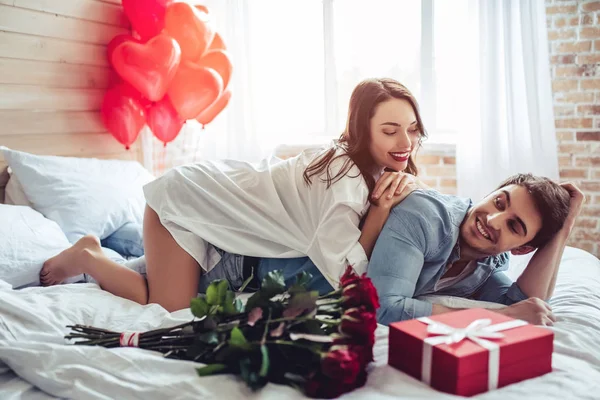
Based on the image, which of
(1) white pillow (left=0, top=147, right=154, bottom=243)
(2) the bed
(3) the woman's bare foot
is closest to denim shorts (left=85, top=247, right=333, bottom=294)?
(3) the woman's bare foot

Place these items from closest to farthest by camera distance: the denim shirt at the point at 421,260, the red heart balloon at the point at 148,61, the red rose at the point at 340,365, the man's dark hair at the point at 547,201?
the red rose at the point at 340,365 < the denim shirt at the point at 421,260 < the man's dark hair at the point at 547,201 < the red heart balloon at the point at 148,61

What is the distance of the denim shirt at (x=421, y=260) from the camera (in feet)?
4.85

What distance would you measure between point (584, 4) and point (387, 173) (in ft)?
A: 6.39

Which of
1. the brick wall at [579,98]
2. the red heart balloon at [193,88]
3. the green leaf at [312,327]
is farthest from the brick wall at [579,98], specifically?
the green leaf at [312,327]

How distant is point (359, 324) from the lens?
43.2 inches

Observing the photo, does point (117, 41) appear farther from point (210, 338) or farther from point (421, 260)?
point (210, 338)

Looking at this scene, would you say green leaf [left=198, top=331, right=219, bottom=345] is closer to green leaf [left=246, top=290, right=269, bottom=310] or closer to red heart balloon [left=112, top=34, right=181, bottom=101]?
green leaf [left=246, top=290, right=269, bottom=310]

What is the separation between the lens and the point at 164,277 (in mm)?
1812

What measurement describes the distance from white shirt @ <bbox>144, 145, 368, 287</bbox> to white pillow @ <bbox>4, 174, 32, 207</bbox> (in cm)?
65

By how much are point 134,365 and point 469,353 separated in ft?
2.04

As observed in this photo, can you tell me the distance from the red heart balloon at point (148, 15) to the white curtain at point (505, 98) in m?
1.55

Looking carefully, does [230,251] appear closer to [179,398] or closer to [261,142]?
[179,398]

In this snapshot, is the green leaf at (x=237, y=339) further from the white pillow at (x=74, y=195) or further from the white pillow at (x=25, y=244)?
the white pillow at (x=74, y=195)

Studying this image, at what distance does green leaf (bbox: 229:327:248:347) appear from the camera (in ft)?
3.65
